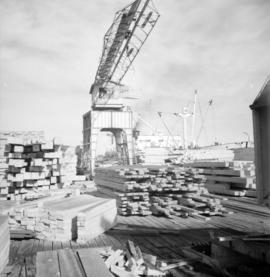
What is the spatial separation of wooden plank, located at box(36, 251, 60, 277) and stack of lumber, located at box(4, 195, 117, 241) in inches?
79.4

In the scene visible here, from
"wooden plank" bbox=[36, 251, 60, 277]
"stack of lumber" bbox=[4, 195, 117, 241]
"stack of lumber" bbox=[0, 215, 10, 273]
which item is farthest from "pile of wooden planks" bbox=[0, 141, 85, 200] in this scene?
"wooden plank" bbox=[36, 251, 60, 277]

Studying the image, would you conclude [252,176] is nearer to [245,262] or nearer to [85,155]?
[245,262]

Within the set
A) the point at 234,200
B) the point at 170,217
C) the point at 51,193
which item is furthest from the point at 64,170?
the point at 234,200

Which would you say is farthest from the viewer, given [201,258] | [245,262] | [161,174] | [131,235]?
[161,174]

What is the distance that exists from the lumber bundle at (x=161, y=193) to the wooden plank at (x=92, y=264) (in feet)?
16.1

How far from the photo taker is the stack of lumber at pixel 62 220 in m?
7.46

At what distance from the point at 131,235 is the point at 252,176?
747 centimetres

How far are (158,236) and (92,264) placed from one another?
3.34 m

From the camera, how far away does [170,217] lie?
9.99 m

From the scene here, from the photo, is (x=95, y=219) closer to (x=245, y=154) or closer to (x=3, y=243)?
(x=3, y=243)

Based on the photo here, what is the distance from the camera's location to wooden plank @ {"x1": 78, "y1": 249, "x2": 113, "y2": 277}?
4492 mm

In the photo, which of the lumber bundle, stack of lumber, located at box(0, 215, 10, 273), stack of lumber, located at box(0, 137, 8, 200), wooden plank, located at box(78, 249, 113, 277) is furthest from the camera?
stack of lumber, located at box(0, 137, 8, 200)

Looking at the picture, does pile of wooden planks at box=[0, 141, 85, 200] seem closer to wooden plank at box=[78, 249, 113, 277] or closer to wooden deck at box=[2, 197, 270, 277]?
wooden deck at box=[2, 197, 270, 277]

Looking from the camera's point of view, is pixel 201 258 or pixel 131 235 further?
pixel 131 235
